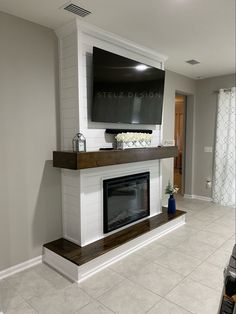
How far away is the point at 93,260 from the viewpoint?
2.53m

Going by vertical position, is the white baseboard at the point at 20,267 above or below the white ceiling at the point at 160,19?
below

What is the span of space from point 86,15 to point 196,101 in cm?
355

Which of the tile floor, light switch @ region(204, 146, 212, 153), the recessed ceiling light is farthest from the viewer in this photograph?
light switch @ region(204, 146, 212, 153)

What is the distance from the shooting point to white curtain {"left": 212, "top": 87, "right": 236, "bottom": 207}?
4789mm

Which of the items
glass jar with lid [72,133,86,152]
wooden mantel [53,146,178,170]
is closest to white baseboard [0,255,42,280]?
wooden mantel [53,146,178,170]

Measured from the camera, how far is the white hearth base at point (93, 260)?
2.44 meters

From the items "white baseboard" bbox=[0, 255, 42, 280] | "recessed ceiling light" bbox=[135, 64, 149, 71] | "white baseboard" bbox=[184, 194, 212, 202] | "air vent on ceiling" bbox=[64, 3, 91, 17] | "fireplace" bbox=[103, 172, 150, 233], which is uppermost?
"air vent on ceiling" bbox=[64, 3, 91, 17]

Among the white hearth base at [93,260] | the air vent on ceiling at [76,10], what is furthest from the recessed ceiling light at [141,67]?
the white hearth base at [93,260]

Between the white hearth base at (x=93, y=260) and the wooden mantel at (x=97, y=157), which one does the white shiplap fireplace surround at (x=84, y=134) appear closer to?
the white hearth base at (x=93, y=260)

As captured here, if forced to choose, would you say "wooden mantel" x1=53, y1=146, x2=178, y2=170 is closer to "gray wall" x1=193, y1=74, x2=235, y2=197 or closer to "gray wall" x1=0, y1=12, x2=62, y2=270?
"gray wall" x1=0, y1=12, x2=62, y2=270

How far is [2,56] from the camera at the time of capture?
2395 millimetres

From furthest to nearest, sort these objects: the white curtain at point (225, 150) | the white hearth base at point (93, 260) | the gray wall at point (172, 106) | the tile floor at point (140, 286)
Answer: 1. the white curtain at point (225, 150)
2. the gray wall at point (172, 106)
3. the white hearth base at point (93, 260)
4. the tile floor at point (140, 286)

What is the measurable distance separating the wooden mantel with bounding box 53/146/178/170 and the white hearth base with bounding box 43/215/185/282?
975mm

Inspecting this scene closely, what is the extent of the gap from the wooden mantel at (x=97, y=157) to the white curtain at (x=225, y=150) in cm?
224
